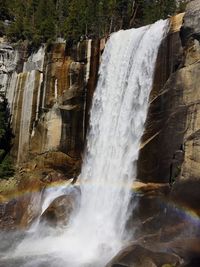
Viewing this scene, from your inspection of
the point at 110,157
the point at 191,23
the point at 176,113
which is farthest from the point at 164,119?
the point at 110,157

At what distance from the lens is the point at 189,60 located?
29969 mm

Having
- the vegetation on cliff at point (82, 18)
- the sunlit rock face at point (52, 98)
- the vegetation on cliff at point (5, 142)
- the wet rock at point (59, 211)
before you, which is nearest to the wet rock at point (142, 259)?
the wet rock at point (59, 211)

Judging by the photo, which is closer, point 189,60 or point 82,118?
point 189,60

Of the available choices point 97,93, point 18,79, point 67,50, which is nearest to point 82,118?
point 97,93

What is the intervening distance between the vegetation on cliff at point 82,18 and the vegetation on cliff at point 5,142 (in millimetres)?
7655

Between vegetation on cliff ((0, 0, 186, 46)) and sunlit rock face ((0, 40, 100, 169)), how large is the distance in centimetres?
414

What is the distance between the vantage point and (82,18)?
169 ft

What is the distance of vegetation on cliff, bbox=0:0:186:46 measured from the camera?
50781 millimetres

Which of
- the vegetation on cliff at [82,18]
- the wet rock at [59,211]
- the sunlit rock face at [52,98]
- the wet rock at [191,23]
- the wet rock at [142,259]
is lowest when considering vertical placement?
the wet rock at [59,211]

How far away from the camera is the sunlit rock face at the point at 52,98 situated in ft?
133

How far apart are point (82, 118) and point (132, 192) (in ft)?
35.2

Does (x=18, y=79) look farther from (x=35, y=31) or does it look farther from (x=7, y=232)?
(x=7, y=232)

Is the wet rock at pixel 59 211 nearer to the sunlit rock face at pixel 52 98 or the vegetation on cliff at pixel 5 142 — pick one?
the sunlit rock face at pixel 52 98

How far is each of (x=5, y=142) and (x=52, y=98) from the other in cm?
755
